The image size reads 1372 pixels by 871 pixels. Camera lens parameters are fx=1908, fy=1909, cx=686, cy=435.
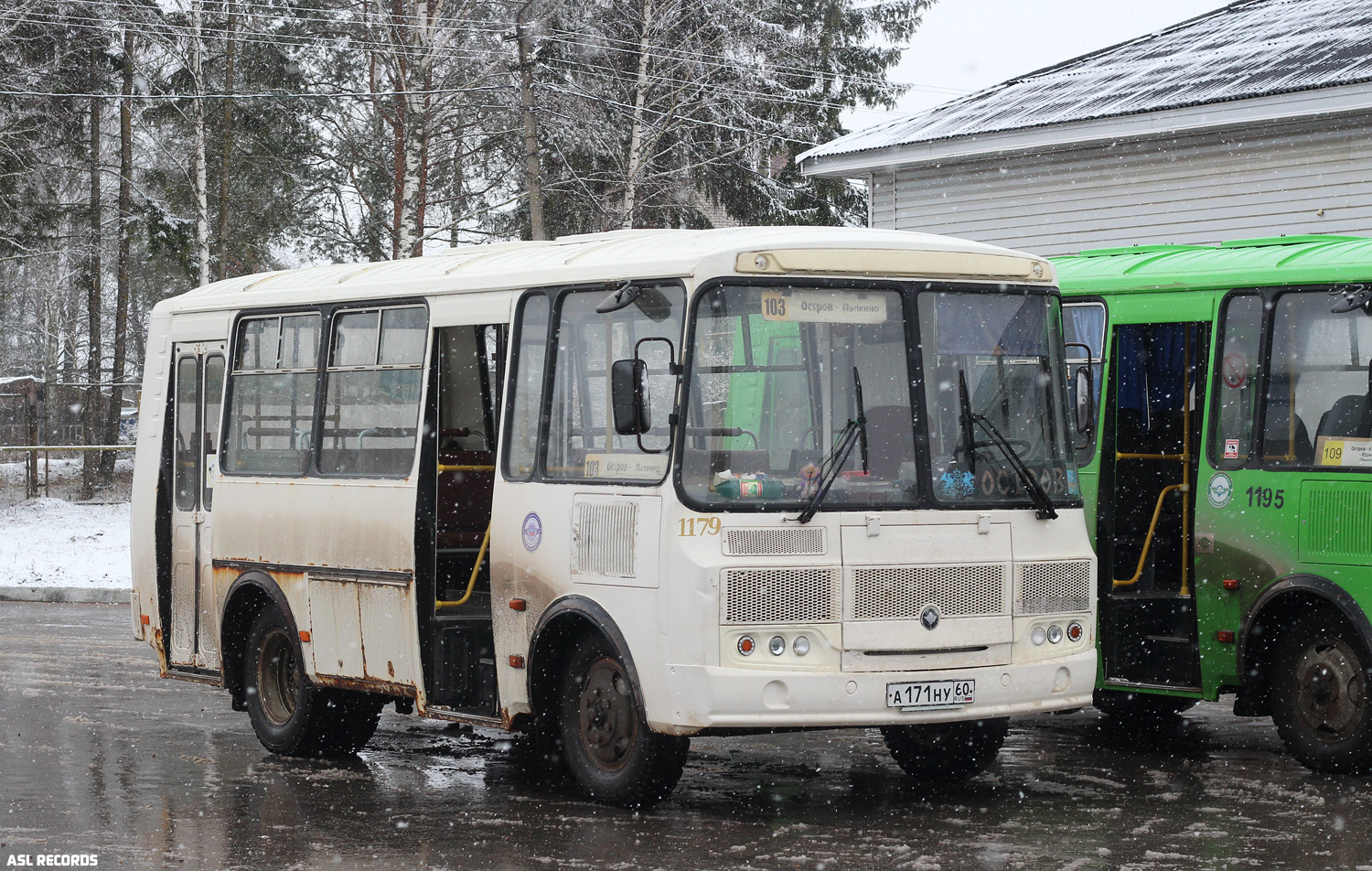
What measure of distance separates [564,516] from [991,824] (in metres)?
2.45

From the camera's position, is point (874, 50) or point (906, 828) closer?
point (906, 828)

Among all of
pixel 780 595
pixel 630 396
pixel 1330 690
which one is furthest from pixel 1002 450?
pixel 1330 690

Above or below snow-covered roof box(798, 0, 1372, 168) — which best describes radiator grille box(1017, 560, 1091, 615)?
below

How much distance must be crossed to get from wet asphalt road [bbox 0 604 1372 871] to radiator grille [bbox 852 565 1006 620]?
953 mm

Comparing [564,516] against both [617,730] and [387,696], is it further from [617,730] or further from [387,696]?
[387,696]

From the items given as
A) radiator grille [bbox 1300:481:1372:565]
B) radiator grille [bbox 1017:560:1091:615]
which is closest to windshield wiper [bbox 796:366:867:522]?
radiator grille [bbox 1017:560:1091:615]

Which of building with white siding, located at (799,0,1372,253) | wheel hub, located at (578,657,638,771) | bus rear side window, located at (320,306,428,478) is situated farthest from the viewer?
building with white siding, located at (799,0,1372,253)

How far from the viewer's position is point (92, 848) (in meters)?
8.02

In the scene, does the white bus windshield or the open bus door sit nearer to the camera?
the white bus windshield

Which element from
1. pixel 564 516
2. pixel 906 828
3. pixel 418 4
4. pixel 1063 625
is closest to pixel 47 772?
pixel 564 516

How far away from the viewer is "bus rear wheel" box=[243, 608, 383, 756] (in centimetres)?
1110

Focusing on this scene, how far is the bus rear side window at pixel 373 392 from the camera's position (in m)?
10.4

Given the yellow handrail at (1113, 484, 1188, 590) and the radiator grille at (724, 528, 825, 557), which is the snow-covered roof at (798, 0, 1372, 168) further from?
the radiator grille at (724, 528, 825, 557)

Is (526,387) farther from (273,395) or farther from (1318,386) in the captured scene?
(1318,386)
